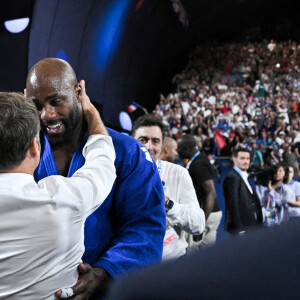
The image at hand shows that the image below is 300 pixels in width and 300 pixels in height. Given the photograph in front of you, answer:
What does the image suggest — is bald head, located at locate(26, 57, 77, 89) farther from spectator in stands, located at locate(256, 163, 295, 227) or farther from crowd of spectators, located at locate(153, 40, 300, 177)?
crowd of spectators, located at locate(153, 40, 300, 177)

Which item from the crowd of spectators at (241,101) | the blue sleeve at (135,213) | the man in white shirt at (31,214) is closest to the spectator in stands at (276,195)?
the crowd of spectators at (241,101)

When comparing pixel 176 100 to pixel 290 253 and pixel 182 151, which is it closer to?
pixel 182 151

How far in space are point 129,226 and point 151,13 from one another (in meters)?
11.9

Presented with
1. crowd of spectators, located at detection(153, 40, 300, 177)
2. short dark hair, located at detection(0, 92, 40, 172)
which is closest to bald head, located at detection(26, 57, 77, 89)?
short dark hair, located at detection(0, 92, 40, 172)

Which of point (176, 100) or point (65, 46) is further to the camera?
point (176, 100)

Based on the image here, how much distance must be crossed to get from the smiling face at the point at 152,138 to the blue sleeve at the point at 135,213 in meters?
1.20

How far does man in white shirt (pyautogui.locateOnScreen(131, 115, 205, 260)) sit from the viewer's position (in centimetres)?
240

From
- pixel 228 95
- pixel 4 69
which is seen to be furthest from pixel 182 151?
pixel 228 95

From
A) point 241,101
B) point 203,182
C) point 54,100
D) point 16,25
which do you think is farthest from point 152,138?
point 241,101

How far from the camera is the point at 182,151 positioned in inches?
162

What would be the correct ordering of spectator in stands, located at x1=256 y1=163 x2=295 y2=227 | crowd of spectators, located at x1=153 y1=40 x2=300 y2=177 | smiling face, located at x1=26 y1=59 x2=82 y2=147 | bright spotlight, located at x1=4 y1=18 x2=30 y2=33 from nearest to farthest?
smiling face, located at x1=26 y1=59 x2=82 y2=147, spectator in stands, located at x1=256 y1=163 x2=295 y2=227, bright spotlight, located at x1=4 y1=18 x2=30 y2=33, crowd of spectators, located at x1=153 y1=40 x2=300 y2=177

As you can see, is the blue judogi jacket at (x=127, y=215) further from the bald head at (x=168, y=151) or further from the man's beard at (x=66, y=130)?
the bald head at (x=168, y=151)

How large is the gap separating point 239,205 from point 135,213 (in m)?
2.74

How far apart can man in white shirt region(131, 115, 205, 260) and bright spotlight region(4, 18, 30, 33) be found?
5042 millimetres
